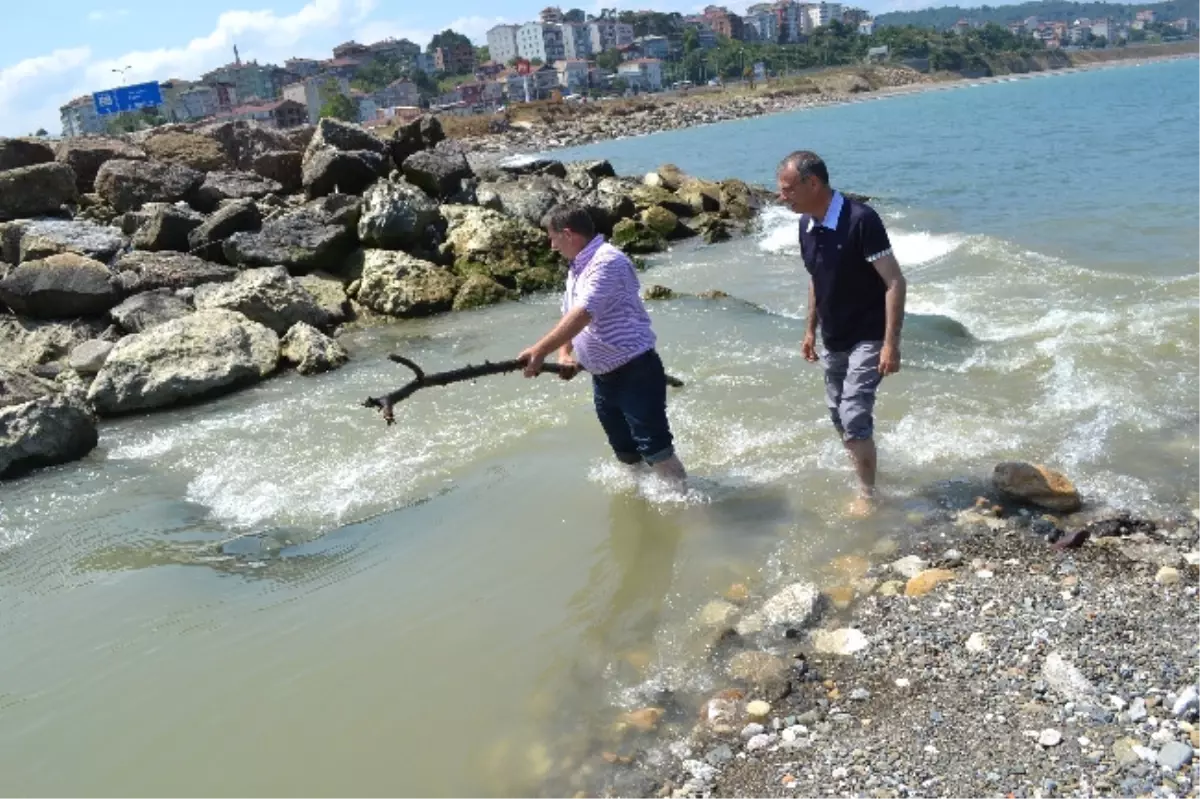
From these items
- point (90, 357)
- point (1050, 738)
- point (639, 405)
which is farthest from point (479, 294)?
point (1050, 738)

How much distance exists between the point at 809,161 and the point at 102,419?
897 centimetres

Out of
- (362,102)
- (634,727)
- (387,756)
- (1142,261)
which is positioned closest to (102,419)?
(387,756)

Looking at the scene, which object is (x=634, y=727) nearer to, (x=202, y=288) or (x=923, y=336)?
(x=923, y=336)

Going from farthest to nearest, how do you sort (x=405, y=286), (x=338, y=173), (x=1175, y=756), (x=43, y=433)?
(x=338, y=173) → (x=405, y=286) → (x=43, y=433) → (x=1175, y=756)

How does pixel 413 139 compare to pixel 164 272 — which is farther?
pixel 413 139

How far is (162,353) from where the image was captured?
11148mm

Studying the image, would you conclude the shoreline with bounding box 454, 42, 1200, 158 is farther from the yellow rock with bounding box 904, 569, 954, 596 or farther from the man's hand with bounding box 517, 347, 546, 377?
the yellow rock with bounding box 904, 569, 954, 596

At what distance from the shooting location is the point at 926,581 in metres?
5.10

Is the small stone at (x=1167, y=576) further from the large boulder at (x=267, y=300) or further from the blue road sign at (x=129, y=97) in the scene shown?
the blue road sign at (x=129, y=97)

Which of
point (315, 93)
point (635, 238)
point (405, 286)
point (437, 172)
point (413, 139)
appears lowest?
point (635, 238)

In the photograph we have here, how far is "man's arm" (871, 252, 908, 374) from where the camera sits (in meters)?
5.44

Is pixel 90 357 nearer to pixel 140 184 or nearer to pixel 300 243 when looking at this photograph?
pixel 300 243

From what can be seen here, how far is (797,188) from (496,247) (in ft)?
38.0

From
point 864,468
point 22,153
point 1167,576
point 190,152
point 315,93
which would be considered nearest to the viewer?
point 1167,576
